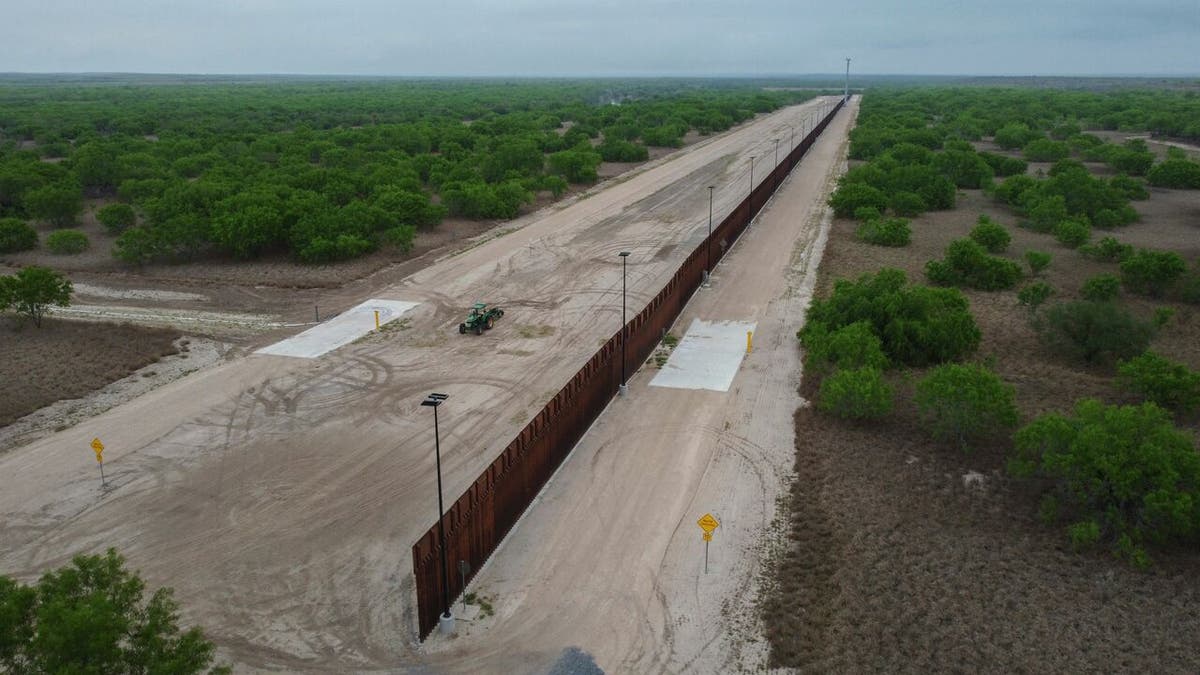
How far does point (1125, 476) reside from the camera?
66.8 ft

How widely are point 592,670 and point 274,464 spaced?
44.2ft

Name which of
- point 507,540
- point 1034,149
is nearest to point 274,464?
point 507,540

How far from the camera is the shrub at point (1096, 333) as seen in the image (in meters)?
32.7

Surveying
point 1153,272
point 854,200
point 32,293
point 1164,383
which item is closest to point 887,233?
point 854,200

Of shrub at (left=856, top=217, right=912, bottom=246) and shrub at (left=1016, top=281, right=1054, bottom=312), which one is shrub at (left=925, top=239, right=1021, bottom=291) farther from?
shrub at (left=856, top=217, right=912, bottom=246)

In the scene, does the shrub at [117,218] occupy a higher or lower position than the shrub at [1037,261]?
higher

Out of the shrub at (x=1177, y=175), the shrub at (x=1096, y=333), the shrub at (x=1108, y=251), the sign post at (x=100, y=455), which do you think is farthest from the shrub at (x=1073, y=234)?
the sign post at (x=100, y=455)

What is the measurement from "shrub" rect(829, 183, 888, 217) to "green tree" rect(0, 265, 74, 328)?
174ft

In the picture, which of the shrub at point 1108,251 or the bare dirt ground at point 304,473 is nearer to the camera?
the bare dirt ground at point 304,473

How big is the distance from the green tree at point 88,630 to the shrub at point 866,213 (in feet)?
191

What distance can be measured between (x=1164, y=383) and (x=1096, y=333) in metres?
5.75

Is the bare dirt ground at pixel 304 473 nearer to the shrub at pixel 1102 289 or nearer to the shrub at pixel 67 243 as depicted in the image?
the shrub at pixel 67 243

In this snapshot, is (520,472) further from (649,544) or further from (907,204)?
(907,204)

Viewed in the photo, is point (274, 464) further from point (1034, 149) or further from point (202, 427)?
point (1034, 149)
